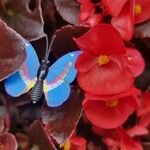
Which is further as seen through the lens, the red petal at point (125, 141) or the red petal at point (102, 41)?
the red petal at point (125, 141)

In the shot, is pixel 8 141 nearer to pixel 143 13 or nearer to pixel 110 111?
pixel 110 111

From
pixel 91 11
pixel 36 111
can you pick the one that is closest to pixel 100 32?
pixel 91 11

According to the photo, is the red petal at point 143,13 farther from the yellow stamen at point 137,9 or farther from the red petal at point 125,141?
the red petal at point 125,141

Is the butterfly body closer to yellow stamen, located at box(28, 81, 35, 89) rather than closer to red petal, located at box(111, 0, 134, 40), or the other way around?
yellow stamen, located at box(28, 81, 35, 89)

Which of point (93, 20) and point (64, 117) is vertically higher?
point (93, 20)

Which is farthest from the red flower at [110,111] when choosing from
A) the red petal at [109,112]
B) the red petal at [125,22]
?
the red petal at [125,22]

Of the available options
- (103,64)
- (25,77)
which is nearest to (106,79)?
(103,64)
